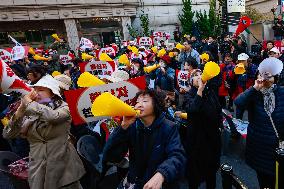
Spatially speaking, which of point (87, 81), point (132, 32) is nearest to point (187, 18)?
point (132, 32)

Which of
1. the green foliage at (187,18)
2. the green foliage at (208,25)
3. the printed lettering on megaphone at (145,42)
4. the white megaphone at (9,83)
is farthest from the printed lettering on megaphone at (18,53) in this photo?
the green foliage at (208,25)

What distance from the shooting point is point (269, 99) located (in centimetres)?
264

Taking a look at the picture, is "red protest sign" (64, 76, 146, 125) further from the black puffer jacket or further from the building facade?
the building facade

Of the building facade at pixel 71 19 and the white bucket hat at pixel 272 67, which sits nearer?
the white bucket hat at pixel 272 67

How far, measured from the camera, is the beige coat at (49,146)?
2727 mm

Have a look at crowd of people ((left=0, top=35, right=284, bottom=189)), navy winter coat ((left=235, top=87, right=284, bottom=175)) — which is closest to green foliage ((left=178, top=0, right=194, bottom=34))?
crowd of people ((left=0, top=35, right=284, bottom=189))

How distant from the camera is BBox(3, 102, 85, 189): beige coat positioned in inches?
107

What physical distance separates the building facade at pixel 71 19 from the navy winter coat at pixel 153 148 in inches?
793

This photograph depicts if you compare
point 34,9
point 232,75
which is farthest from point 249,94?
point 34,9

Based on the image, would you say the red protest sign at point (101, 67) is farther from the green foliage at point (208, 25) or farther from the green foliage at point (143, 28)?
the green foliage at point (208, 25)

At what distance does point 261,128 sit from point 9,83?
8.22ft

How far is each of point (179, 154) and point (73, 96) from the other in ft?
4.87

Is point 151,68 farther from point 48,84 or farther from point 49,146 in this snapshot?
point 49,146

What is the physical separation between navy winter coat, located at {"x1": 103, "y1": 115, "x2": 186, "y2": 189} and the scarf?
1.05 meters
